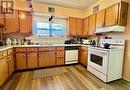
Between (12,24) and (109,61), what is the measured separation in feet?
11.3

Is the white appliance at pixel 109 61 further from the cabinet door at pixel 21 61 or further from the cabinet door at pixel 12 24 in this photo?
the cabinet door at pixel 12 24

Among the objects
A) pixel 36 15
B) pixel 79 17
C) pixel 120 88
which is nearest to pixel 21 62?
pixel 36 15

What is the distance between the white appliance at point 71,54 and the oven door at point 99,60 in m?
0.82

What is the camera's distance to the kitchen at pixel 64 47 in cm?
233

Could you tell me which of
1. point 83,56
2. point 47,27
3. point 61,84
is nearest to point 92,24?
point 83,56

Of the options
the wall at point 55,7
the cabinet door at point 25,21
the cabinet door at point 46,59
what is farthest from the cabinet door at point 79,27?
the cabinet door at point 25,21

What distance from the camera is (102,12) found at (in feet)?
9.78

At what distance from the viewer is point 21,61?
9.82ft

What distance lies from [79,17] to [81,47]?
5.34 ft

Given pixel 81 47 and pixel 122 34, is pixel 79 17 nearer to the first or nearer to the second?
pixel 81 47

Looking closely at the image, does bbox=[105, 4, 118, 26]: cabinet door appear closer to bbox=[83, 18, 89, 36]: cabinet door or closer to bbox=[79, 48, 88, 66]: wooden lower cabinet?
bbox=[83, 18, 89, 36]: cabinet door

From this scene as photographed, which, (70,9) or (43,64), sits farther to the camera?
(70,9)

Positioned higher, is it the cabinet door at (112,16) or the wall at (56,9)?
the wall at (56,9)

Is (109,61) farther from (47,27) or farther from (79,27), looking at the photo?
(47,27)
